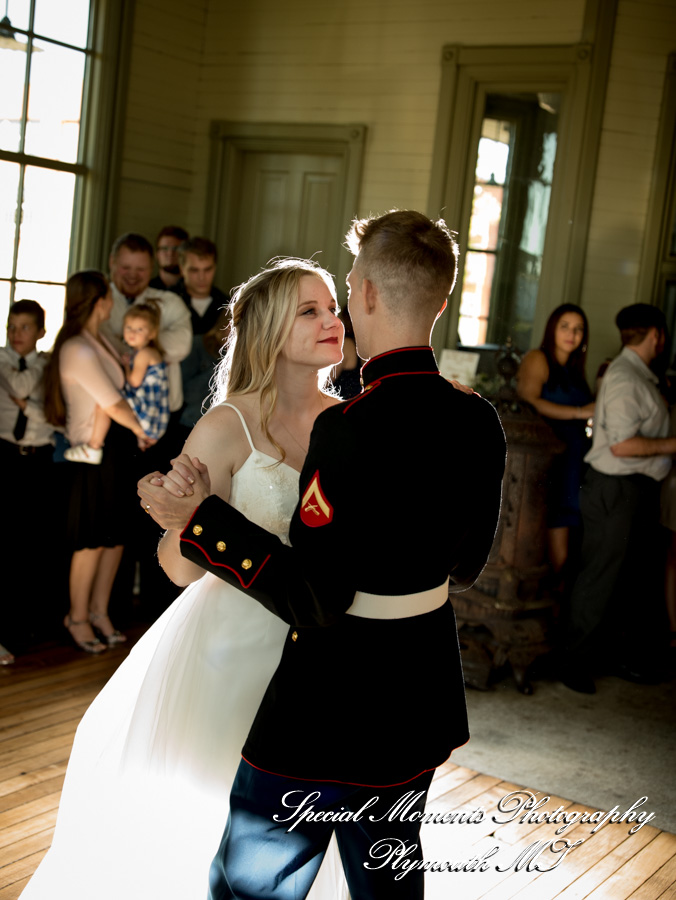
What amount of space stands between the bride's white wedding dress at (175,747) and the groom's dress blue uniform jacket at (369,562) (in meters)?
0.33

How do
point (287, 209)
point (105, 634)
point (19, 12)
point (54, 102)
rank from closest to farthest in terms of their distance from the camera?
1. point (105, 634)
2. point (19, 12)
3. point (54, 102)
4. point (287, 209)

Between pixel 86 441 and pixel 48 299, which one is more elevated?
pixel 48 299

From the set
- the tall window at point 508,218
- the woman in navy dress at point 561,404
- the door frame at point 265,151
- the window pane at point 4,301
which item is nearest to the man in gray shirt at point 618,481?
the woman in navy dress at point 561,404

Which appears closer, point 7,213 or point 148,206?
point 7,213

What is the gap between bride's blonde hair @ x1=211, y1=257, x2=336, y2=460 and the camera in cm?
205

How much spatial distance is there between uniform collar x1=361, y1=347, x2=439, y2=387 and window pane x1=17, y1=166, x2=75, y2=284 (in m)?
5.02

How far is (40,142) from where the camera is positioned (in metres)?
6.07

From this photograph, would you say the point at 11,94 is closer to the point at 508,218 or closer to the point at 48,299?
the point at 48,299

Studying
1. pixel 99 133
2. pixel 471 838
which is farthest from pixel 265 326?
pixel 99 133

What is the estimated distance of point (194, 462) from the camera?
66.3 inches

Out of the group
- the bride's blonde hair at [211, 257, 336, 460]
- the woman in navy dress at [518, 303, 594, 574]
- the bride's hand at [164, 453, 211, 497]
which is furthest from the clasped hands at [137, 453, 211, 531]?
the woman in navy dress at [518, 303, 594, 574]

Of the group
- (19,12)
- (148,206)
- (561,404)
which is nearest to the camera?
(561,404)

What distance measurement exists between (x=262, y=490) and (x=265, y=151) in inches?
214

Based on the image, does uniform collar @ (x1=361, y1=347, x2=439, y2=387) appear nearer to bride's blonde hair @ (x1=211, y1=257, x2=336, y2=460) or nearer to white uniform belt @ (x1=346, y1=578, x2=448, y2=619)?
white uniform belt @ (x1=346, y1=578, x2=448, y2=619)
